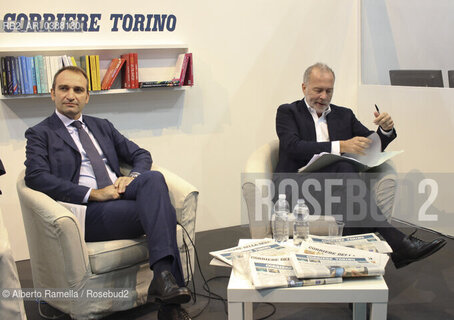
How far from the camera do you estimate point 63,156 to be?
10.1 ft

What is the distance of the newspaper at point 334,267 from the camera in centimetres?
219

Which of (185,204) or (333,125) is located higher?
(333,125)

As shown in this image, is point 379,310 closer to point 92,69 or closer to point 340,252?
point 340,252

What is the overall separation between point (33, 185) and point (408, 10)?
321 centimetres

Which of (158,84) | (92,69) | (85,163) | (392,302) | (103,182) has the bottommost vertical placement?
(392,302)

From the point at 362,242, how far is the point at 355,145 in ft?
2.83

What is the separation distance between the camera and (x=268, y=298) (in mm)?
2164

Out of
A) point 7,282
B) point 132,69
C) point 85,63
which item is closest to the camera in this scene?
point 7,282

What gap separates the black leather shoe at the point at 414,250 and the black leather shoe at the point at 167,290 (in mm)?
1198

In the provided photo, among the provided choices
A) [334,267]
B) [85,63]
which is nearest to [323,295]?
[334,267]

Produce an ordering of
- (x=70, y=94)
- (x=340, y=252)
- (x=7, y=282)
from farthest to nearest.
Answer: (x=70, y=94) < (x=340, y=252) < (x=7, y=282)

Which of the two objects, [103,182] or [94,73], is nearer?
[103,182]

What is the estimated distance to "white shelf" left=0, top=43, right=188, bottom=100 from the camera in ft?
12.0

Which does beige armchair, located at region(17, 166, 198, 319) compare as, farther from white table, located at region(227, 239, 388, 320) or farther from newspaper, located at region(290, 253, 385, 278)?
newspaper, located at region(290, 253, 385, 278)
